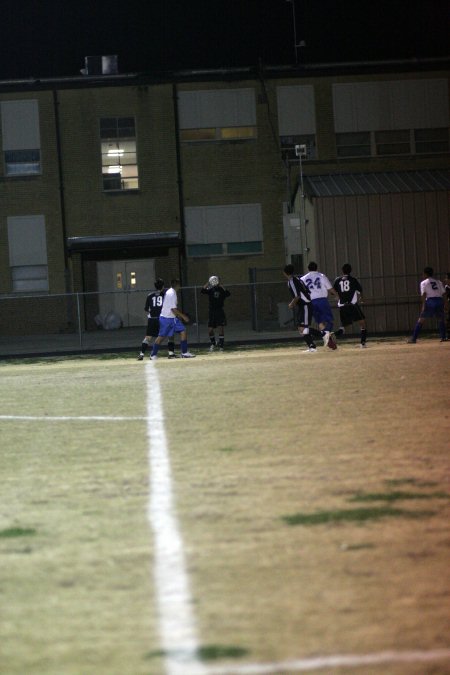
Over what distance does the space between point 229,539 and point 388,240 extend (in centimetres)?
2924

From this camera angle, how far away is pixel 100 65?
46.4 meters

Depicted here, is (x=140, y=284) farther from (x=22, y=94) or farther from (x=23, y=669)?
(x=23, y=669)

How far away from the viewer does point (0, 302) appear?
4388 cm

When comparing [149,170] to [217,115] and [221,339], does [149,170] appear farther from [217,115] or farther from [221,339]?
[221,339]

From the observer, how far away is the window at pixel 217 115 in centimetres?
4519

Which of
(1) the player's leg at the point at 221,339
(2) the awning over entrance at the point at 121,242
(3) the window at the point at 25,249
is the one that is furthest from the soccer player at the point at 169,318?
A: (3) the window at the point at 25,249

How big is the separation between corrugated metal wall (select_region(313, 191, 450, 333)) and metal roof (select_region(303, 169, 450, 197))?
1.00 ft

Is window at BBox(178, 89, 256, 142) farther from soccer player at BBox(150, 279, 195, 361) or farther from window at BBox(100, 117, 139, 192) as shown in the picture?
soccer player at BBox(150, 279, 195, 361)

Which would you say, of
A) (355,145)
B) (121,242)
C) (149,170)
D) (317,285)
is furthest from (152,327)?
(355,145)

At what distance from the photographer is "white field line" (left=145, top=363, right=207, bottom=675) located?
14.6 feet

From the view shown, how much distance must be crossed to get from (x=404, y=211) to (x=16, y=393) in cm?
1952

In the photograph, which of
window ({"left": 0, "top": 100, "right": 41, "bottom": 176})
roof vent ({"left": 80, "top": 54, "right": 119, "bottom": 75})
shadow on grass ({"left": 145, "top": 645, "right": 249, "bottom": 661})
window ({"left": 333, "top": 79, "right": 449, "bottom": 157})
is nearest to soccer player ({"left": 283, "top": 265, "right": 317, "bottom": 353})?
window ({"left": 333, "top": 79, "right": 449, "bottom": 157})

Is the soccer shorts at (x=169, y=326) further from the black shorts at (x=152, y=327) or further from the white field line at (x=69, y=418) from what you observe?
the white field line at (x=69, y=418)

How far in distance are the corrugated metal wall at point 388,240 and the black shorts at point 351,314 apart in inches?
292
